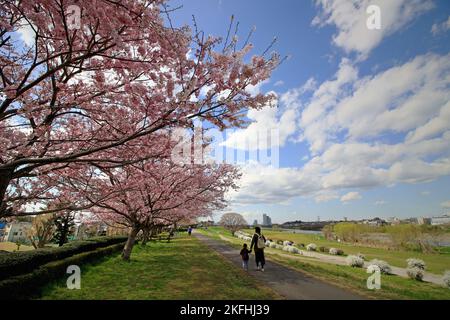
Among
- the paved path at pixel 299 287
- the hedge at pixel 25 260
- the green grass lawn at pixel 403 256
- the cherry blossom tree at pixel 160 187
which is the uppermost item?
the cherry blossom tree at pixel 160 187

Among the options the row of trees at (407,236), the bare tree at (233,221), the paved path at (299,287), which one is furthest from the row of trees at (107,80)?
the bare tree at (233,221)

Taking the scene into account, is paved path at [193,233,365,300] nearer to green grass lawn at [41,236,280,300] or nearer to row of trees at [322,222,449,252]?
green grass lawn at [41,236,280,300]

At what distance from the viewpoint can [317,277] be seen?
33.6 ft

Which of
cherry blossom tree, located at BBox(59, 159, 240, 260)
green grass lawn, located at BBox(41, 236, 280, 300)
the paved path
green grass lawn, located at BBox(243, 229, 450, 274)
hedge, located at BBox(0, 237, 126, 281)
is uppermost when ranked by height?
cherry blossom tree, located at BBox(59, 159, 240, 260)

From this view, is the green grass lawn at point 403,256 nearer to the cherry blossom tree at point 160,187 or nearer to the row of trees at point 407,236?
the row of trees at point 407,236

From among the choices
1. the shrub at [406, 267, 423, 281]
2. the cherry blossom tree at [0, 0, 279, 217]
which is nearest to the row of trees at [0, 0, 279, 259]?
the cherry blossom tree at [0, 0, 279, 217]

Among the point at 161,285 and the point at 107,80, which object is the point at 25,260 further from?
the point at 107,80

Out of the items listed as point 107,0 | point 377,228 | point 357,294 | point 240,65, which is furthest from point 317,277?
point 377,228

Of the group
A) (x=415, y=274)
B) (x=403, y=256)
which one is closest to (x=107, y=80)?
(x=415, y=274)

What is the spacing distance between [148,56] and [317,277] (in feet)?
33.1

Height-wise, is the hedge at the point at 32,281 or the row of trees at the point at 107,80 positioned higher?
the row of trees at the point at 107,80
